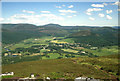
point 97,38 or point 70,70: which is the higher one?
point 97,38

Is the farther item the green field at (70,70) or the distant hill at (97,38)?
the distant hill at (97,38)

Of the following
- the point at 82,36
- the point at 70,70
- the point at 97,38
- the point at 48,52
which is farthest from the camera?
the point at 82,36

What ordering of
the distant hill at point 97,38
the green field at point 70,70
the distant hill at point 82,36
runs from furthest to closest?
the distant hill at point 82,36
the distant hill at point 97,38
the green field at point 70,70

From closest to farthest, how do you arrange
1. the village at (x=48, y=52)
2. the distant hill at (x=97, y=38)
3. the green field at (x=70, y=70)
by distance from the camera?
the green field at (x=70, y=70) < the village at (x=48, y=52) < the distant hill at (x=97, y=38)

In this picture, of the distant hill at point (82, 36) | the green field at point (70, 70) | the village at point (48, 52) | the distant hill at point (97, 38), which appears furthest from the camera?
the distant hill at point (82, 36)

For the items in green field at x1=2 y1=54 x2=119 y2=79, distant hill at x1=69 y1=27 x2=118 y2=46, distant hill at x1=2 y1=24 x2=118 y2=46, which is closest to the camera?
green field at x1=2 y1=54 x2=119 y2=79

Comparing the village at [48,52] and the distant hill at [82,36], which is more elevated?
the distant hill at [82,36]

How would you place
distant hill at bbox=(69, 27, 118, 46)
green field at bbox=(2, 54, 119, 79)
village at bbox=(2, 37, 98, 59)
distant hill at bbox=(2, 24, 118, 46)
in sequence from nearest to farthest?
1. green field at bbox=(2, 54, 119, 79)
2. village at bbox=(2, 37, 98, 59)
3. distant hill at bbox=(69, 27, 118, 46)
4. distant hill at bbox=(2, 24, 118, 46)

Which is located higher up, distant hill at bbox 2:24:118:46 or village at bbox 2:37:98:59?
distant hill at bbox 2:24:118:46

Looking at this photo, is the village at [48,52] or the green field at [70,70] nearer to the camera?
the green field at [70,70]

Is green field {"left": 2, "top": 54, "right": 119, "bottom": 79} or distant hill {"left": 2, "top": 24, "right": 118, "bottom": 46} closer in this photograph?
green field {"left": 2, "top": 54, "right": 119, "bottom": 79}

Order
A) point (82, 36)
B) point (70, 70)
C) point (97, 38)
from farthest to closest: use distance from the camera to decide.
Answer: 1. point (82, 36)
2. point (97, 38)
3. point (70, 70)

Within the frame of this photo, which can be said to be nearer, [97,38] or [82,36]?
[97,38]

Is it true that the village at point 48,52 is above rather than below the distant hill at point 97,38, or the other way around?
below
